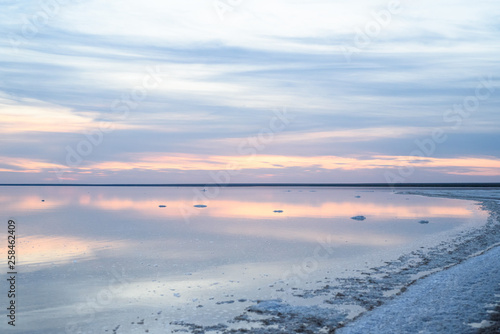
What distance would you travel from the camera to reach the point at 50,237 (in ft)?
70.7

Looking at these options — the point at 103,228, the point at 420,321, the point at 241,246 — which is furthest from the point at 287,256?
the point at 103,228

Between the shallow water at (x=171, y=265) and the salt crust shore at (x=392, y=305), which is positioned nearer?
the salt crust shore at (x=392, y=305)

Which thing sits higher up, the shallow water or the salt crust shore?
the salt crust shore

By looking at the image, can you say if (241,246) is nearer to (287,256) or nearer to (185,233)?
(287,256)

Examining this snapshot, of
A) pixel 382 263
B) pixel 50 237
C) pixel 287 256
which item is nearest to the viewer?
pixel 382 263

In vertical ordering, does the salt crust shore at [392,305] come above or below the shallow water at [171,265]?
above

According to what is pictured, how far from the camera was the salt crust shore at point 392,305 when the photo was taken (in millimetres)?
8469

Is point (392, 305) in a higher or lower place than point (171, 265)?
higher

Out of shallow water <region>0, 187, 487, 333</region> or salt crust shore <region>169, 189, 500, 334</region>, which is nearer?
salt crust shore <region>169, 189, 500, 334</region>

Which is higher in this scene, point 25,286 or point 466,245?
point 466,245

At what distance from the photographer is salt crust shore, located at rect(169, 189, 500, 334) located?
847cm

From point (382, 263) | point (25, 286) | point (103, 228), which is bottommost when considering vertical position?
point (103, 228)

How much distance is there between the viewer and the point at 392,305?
974 cm

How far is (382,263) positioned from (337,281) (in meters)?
3.33
